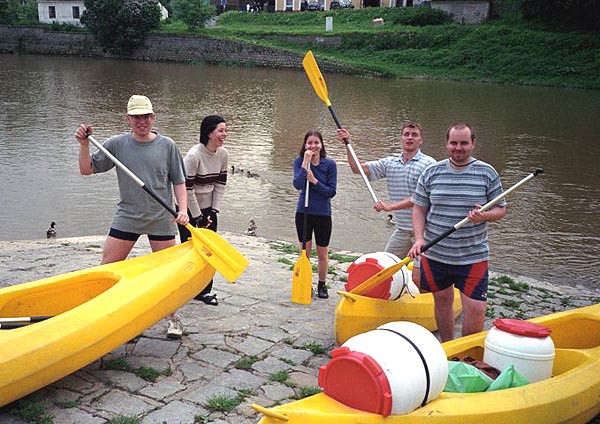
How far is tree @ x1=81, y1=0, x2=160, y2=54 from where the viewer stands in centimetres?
3525

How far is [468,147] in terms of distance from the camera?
141 inches

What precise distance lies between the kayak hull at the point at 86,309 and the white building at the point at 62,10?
44.9m

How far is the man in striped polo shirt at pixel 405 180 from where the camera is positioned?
4625mm

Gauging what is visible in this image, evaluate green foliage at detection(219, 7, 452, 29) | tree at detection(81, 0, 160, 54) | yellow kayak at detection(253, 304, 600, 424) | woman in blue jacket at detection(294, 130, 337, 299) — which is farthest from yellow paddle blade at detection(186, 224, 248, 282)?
tree at detection(81, 0, 160, 54)

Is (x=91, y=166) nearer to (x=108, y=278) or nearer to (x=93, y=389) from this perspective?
(x=108, y=278)

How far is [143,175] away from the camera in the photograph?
13.3 ft

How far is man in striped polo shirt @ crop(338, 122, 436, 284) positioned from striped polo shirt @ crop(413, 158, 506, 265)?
0.74 metres

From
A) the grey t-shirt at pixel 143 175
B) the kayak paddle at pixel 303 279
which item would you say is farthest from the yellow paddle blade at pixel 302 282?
the grey t-shirt at pixel 143 175

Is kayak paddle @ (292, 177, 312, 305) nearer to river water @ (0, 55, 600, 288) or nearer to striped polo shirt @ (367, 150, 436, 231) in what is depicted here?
striped polo shirt @ (367, 150, 436, 231)

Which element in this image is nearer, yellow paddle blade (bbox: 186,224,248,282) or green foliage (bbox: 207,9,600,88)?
yellow paddle blade (bbox: 186,224,248,282)

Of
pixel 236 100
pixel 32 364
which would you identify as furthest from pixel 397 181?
pixel 236 100

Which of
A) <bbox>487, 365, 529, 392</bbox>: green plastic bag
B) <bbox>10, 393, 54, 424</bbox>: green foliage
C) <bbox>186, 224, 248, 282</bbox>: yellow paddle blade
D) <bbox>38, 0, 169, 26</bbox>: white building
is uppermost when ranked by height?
<bbox>38, 0, 169, 26</bbox>: white building

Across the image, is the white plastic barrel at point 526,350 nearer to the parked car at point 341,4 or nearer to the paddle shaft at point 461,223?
the paddle shaft at point 461,223

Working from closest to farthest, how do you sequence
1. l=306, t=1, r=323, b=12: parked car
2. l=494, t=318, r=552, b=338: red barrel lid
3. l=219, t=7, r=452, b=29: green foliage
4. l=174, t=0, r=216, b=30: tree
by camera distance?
1. l=494, t=318, r=552, b=338: red barrel lid
2. l=219, t=7, r=452, b=29: green foliage
3. l=174, t=0, r=216, b=30: tree
4. l=306, t=1, r=323, b=12: parked car
